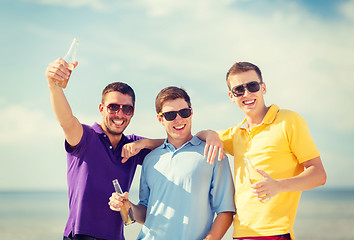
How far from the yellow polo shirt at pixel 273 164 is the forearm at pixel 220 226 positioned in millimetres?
100

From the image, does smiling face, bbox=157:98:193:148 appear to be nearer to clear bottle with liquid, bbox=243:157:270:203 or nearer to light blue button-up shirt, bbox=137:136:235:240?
light blue button-up shirt, bbox=137:136:235:240

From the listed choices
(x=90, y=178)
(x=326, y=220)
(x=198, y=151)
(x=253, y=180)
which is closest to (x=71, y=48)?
(x=90, y=178)

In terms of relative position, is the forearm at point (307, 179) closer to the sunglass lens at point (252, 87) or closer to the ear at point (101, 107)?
the sunglass lens at point (252, 87)

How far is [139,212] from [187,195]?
2.46 feet

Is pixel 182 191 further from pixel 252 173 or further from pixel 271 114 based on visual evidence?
pixel 271 114

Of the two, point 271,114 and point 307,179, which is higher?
point 271,114

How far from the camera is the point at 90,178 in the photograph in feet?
15.0

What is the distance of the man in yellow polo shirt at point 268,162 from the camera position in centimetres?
375

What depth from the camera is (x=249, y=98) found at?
4402 mm

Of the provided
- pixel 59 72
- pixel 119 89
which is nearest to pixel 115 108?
pixel 119 89

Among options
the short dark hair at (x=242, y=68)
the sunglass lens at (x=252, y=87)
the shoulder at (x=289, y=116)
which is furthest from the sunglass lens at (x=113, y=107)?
the shoulder at (x=289, y=116)

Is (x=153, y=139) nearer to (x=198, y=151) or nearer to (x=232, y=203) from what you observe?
(x=198, y=151)

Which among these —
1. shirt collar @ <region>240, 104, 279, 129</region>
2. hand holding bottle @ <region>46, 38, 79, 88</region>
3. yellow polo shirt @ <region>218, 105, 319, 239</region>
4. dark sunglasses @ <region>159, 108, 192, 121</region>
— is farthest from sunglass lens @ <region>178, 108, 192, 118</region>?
hand holding bottle @ <region>46, 38, 79, 88</region>

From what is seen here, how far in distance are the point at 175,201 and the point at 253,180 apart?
3.13 feet
